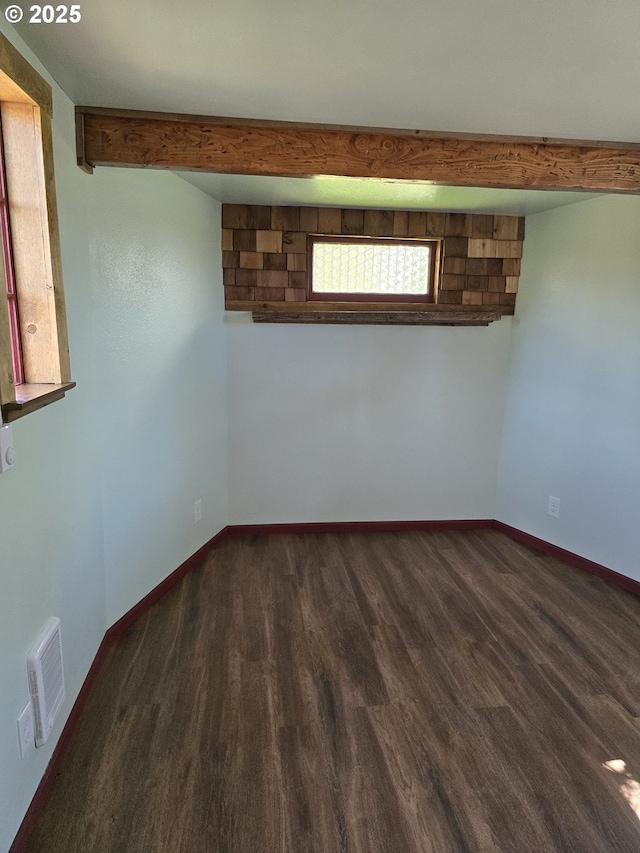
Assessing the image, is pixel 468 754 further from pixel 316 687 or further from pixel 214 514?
pixel 214 514

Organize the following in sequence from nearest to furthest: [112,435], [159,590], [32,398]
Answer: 1. [32,398]
2. [112,435]
3. [159,590]

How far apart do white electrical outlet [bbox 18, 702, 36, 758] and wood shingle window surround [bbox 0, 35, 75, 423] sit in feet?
2.97

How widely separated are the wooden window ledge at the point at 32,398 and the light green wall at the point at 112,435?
66mm

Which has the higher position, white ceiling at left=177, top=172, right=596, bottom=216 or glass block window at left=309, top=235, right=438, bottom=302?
white ceiling at left=177, top=172, right=596, bottom=216

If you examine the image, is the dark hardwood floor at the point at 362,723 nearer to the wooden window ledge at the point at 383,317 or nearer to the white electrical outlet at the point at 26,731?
the white electrical outlet at the point at 26,731

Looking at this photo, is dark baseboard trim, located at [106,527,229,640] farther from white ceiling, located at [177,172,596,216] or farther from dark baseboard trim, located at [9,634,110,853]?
white ceiling, located at [177,172,596,216]

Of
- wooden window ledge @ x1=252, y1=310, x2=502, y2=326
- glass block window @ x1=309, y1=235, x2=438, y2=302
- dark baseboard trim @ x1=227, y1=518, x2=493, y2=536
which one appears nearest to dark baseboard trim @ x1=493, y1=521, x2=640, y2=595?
dark baseboard trim @ x1=227, y1=518, x2=493, y2=536

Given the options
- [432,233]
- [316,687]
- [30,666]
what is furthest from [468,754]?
[432,233]

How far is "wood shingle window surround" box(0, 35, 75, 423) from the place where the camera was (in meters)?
1.46

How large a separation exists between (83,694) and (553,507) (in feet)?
9.88

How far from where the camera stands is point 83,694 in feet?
6.35

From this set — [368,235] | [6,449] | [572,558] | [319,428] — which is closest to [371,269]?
[368,235]

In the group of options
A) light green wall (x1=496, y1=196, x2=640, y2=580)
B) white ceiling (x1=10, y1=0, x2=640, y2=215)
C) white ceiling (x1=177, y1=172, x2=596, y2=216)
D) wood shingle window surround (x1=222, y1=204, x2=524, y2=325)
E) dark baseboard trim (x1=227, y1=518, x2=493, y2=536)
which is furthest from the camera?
dark baseboard trim (x1=227, y1=518, x2=493, y2=536)

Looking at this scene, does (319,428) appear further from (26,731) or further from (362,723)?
(26,731)
